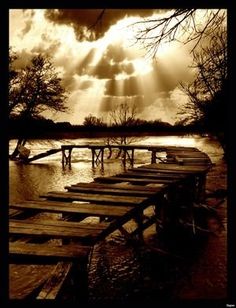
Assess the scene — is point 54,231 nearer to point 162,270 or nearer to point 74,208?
point 74,208

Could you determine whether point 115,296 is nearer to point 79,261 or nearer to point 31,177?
point 79,261

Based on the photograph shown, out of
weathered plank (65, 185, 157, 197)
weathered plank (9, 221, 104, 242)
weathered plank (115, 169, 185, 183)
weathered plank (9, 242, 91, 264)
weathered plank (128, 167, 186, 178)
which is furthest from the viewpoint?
weathered plank (128, 167, 186, 178)

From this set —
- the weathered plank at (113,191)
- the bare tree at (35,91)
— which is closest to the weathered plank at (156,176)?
the weathered plank at (113,191)

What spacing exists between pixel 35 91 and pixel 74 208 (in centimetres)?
2447

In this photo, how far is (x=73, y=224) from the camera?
167 inches

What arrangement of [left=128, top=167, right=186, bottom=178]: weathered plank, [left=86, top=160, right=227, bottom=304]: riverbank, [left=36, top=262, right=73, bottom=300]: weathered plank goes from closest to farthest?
[left=36, top=262, right=73, bottom=300]: weathered plank < [left=86, top=160, right=227, bottom=304]: riverbank < [left=128, top=167, right=186, bottom=178]: weathered plank

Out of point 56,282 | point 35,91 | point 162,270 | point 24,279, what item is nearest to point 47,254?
point 56,282

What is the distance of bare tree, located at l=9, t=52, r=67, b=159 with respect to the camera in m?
27.9

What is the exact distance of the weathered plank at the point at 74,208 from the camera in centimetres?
481

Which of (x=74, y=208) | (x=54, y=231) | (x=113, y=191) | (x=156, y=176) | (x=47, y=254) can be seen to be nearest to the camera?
(x=47, y=254)

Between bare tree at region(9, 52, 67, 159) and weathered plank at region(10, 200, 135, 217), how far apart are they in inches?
914

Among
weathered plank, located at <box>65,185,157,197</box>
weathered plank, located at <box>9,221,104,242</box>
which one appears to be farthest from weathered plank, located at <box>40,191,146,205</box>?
weathered plank, located at <box>9,221,104,242</box>

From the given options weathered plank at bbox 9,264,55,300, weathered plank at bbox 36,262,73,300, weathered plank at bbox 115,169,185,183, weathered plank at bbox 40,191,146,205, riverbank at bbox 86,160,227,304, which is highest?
weathered plank at bbox 115,169,185,183

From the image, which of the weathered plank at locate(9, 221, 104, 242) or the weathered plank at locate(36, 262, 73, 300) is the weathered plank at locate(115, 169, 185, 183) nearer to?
the weathered plank at locate(9, 221, 104, 242)
